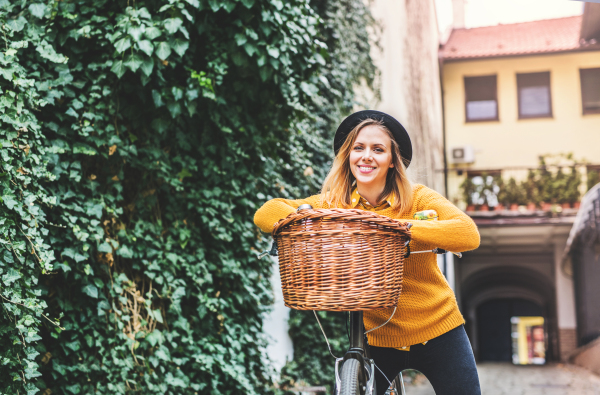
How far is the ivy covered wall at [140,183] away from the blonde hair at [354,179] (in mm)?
1347

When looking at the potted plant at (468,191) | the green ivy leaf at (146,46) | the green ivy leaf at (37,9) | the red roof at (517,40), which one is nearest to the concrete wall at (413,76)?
the potted plant at (468,191)

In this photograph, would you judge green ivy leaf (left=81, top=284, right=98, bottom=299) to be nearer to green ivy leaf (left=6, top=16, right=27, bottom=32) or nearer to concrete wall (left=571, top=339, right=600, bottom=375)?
green ivy leaf (left=6, top=16, right=27, bottom=32)

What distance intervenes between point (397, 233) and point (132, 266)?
6.78 ft

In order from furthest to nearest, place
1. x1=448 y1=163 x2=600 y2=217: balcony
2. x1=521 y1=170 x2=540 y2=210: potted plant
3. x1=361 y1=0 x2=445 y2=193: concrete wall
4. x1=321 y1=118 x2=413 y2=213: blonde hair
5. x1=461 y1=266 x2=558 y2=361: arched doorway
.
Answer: x1=461 y1=266 x2=558 y2=361: arched doorway, x1=521 y1=170 x2=540 y2=210: potted plant, x1=448 y1=163 x2=600 y2=217: balcony, x1=361 y1=0 x2=445 y2=193: concrete wall, x1=321 y1=118 x2=413 y2=213: blonde hair

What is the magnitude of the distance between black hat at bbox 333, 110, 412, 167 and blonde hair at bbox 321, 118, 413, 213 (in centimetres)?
2

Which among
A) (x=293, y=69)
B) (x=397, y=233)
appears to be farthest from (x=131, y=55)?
(x=397, y=233)

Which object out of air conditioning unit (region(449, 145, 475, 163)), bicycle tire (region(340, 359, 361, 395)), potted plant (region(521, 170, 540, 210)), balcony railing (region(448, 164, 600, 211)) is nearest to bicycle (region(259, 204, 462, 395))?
bicycle tire (region(340, 359, 361, 395))

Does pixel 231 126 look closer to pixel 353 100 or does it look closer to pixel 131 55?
pixel 131 55

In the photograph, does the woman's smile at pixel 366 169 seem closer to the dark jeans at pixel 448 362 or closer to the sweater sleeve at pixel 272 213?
the sweater sleeve at pixel 272 213

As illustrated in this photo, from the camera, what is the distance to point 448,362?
219cm

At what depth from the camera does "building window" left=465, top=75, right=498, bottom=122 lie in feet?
55.2

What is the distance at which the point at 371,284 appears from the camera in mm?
1821

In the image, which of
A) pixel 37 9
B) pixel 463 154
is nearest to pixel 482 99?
pixel 463 154

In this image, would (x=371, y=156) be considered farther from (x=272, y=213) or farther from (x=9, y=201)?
(x=9, y=201)
